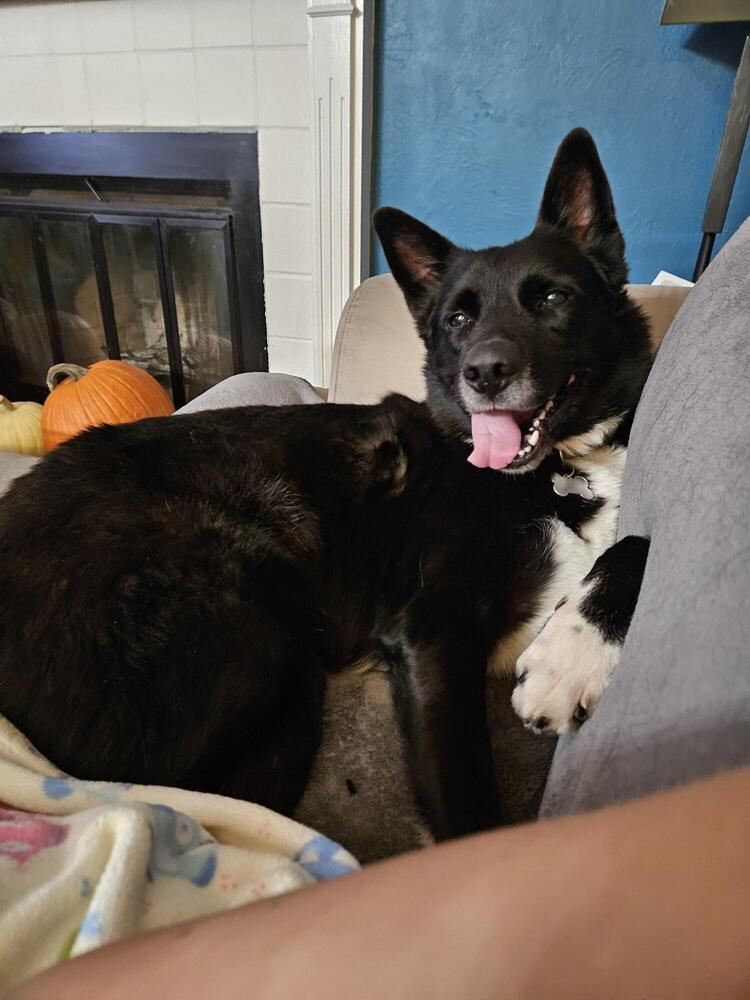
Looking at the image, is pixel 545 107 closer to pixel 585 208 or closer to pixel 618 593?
pixel 585 208

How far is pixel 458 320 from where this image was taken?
4.58ft

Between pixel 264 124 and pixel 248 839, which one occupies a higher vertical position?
pixel 264 124

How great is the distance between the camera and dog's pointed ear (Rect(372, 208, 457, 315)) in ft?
4.74

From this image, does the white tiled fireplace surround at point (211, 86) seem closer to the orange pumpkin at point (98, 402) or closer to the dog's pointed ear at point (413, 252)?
the orange pumpkin at point (98, 402)

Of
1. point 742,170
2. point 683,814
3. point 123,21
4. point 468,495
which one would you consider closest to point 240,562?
point 468,495

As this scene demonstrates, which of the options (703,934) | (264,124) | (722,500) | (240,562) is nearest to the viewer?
(703,934)

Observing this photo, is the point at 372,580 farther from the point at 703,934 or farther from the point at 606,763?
the point at 703,934

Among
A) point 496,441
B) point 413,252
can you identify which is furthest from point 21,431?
point 496,441

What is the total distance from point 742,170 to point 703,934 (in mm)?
2288

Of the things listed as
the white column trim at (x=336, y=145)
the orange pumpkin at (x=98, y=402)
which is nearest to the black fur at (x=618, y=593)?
the white column trim at (x=336, y=145)

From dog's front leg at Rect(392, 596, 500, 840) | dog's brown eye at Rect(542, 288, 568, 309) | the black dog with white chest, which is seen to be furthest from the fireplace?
dog's front leg at Rect(392, 596, 500, 840)

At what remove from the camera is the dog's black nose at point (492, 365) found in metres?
1.17

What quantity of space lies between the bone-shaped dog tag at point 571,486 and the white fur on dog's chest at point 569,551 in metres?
0.01

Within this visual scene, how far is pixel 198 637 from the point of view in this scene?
2.99 feet
